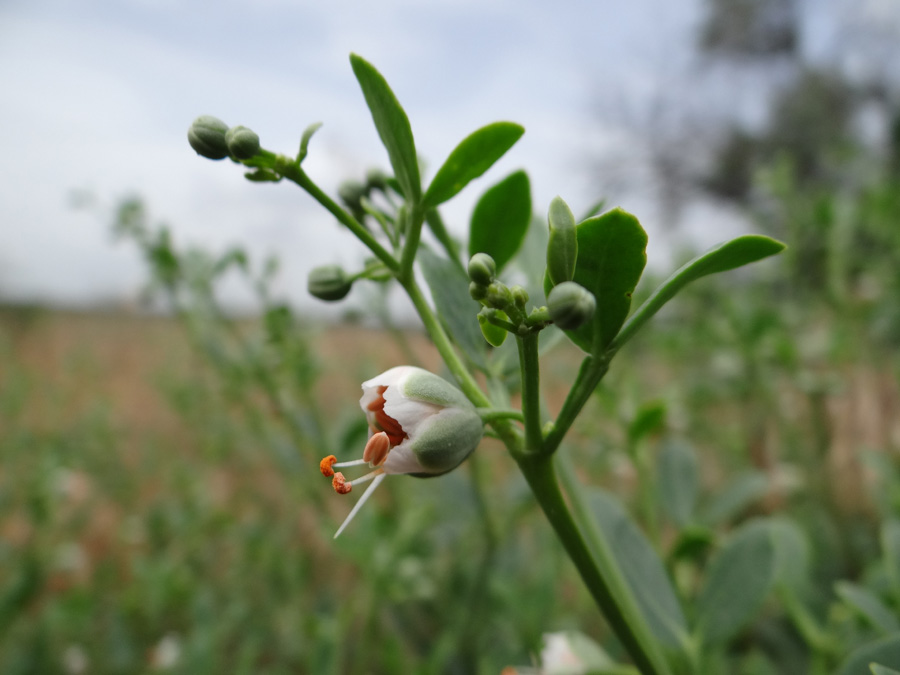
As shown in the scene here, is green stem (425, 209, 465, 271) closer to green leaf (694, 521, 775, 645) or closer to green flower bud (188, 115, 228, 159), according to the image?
green flower bud (188, 115, 228, 159)

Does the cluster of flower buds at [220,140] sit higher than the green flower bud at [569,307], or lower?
higher

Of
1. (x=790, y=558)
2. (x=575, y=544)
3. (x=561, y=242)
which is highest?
(x=561, y=242)

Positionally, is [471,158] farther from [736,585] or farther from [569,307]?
[736,585]

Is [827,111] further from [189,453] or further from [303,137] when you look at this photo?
[303,137]

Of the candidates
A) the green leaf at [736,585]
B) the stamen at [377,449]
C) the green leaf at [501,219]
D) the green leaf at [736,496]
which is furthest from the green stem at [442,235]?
the green leaf at [736,496]

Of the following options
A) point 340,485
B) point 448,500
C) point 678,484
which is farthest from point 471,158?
point 448,500

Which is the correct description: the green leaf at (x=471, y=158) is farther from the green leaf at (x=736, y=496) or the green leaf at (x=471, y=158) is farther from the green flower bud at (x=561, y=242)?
the green leaf at (x=736, y=496)
